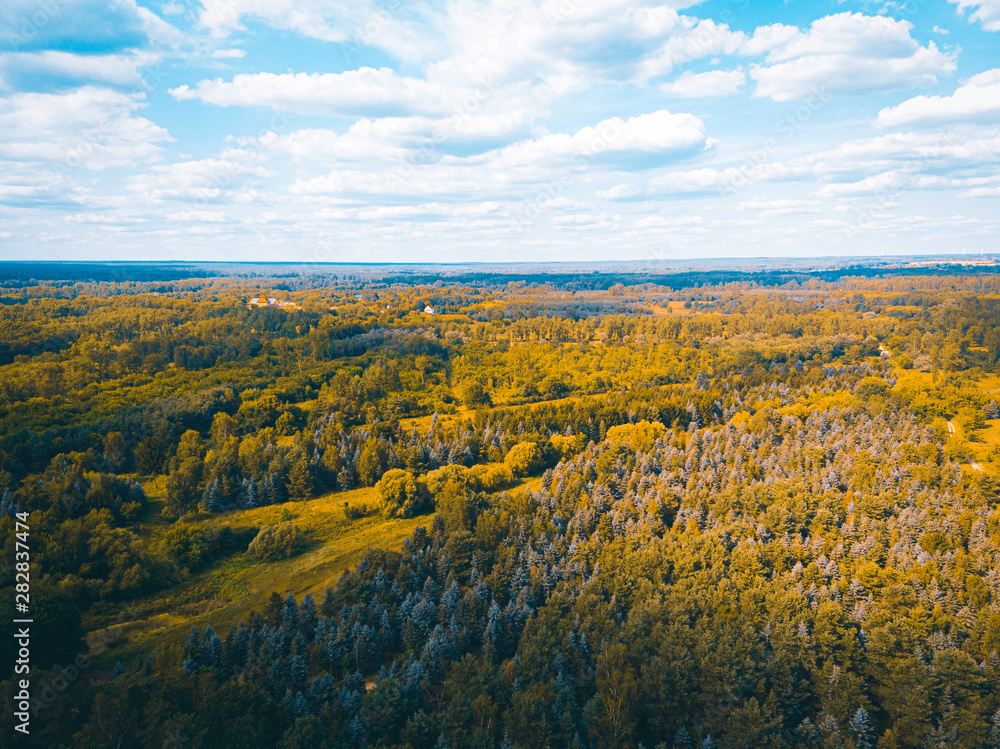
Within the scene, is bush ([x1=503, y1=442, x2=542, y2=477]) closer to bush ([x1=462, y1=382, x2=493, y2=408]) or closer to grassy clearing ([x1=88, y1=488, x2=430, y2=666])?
grassy clearing ([x1=88, y1=488, x2=430, y2=666])

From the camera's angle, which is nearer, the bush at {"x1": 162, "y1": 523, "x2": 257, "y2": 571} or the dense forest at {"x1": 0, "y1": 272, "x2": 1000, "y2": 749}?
the dense forest at {"x1": 0, "y1": 272, "x2": 1000, "y2": 749}

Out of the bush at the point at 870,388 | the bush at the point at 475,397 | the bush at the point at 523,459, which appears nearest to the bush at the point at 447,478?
the bush at the point at 523,459

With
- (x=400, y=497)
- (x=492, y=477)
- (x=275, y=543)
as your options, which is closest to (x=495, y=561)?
(x=400, y=497)

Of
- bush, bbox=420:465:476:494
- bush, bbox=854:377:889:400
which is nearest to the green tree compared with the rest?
bush, bbox=420:465:476:494

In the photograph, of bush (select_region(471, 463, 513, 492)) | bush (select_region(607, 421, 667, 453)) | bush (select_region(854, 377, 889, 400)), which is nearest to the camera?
bush (select_region(471, 463, 513, 492))

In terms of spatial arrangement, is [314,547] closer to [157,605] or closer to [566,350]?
[157,605]

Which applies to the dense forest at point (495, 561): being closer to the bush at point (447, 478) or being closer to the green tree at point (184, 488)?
the green tree at point (184, 488)

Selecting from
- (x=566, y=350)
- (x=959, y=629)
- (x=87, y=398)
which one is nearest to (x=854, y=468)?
(x=959, y=629)
